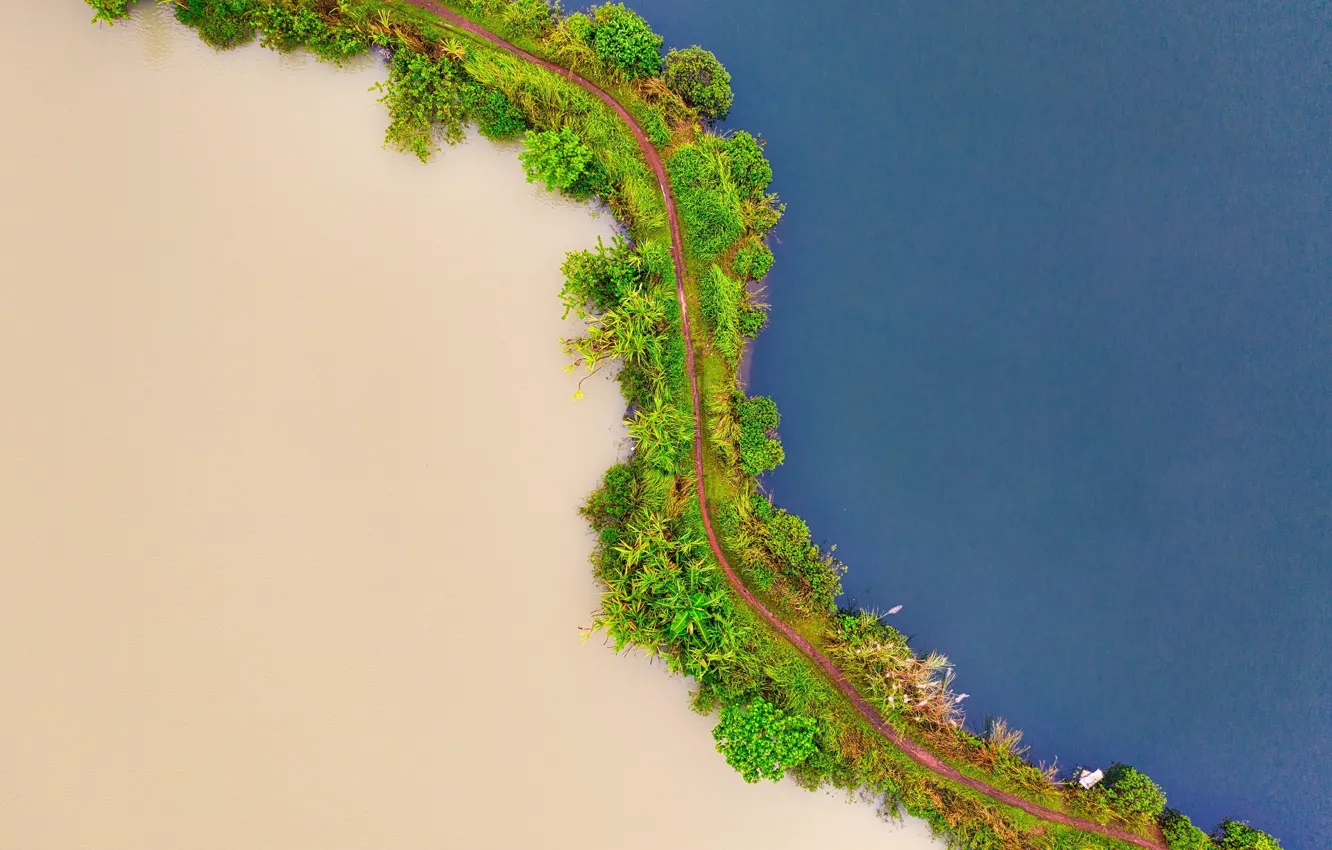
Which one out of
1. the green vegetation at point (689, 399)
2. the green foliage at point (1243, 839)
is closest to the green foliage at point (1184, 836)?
the green vegetation at point (689, 399)

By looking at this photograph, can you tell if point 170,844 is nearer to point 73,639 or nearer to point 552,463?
point 73,639

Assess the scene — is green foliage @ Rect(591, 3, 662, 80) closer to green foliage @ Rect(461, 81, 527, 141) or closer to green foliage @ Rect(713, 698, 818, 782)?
green foliage @ Rect(461, 81, 527, 141)

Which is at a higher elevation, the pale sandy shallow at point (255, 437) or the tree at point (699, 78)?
the tree at point (699, 78)

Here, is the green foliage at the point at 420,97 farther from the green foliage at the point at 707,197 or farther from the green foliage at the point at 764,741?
Result: the green foliage at the point at 764,741

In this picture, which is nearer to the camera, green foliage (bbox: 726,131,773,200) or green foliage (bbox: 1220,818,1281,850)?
green foliage (bbox: 1220,818,1281,850)

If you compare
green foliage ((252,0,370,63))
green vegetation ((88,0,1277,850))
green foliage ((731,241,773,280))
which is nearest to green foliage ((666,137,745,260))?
green vegetation ((88,0,1277,850))

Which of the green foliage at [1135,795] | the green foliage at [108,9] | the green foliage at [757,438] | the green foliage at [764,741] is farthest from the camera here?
the green foliage at [108,9]
